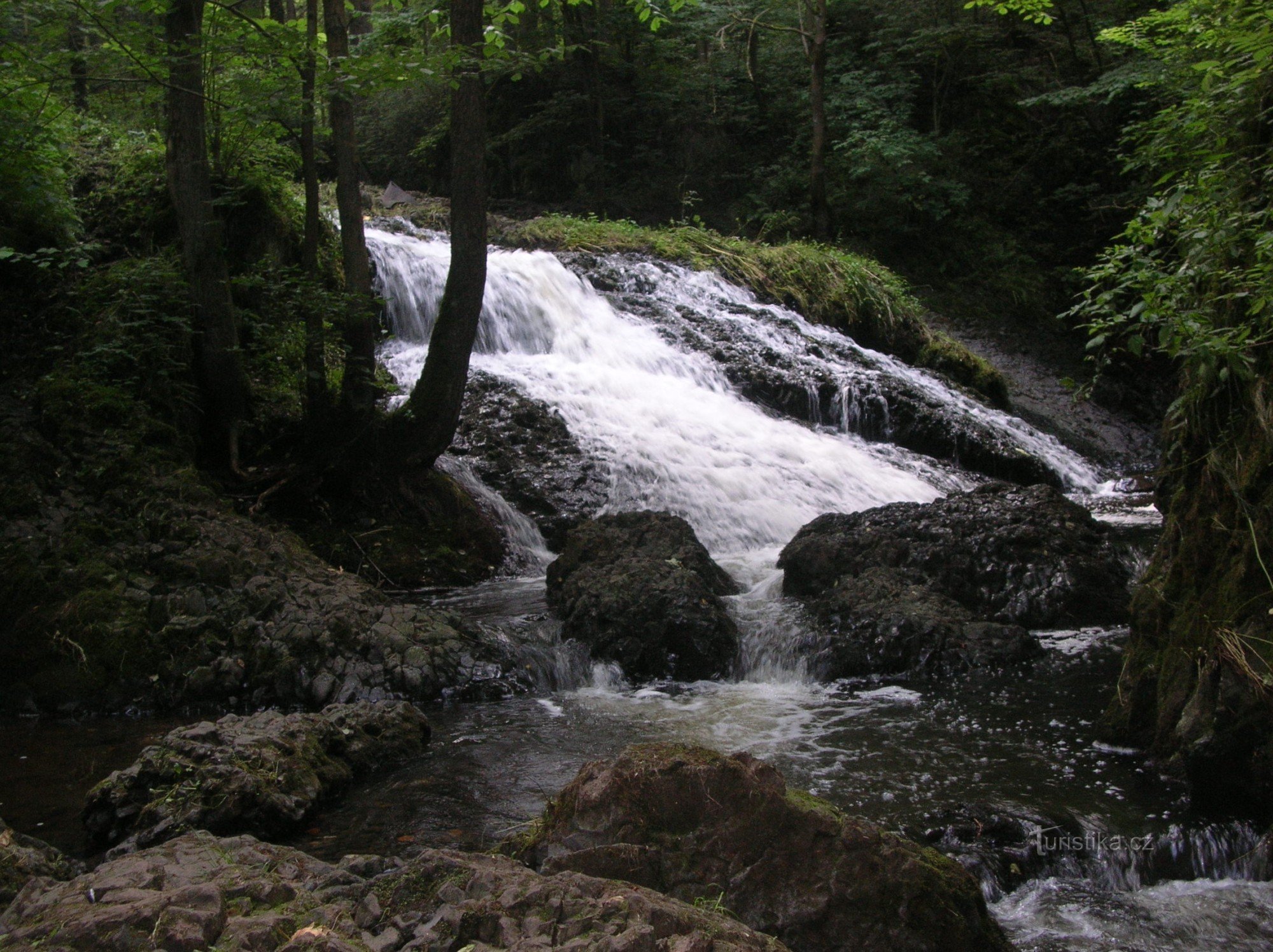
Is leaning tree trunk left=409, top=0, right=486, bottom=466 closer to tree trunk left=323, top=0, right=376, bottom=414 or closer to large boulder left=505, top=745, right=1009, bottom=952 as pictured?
tree trunk left=323, top=0, right=376, bottom=414

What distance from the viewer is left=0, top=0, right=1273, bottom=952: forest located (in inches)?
108

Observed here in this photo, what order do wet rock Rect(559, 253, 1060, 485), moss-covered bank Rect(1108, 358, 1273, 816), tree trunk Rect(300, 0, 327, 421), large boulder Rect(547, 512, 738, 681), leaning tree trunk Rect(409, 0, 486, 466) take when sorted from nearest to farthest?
moss-covered bank Rect(1108, 358, 1273, 816) < large boulder Rect(547, 512, 738, 681) < leaning tree trunk Rect(409, 0, 486, 466) < tree trunk Rect(300, 0, 327, 421) < wet rock Rect(559, 253, 1060, 485)

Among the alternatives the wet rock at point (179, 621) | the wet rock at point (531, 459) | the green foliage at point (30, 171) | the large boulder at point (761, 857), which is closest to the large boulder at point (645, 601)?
the wet rock at point (179, 621)

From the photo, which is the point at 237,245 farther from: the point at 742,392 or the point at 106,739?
the point at 742,392

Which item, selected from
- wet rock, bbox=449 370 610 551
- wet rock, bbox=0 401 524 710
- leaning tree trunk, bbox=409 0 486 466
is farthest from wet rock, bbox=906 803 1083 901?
wet rock, bbox=449 370 610 551

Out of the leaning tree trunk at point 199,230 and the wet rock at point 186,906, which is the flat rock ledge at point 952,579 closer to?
the wet rock at point 186,906

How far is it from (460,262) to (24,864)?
589cm

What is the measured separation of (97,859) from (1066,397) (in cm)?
1674

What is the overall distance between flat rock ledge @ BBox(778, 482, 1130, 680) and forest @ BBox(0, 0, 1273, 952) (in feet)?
0.13

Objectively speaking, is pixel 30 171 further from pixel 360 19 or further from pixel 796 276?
pixel 796 276

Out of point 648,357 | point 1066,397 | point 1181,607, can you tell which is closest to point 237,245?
point 648,357

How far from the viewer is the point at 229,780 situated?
3742 millimetres

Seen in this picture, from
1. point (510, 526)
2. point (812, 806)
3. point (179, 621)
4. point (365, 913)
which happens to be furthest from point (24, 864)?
point (510, 526)

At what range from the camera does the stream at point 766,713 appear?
353 cm
